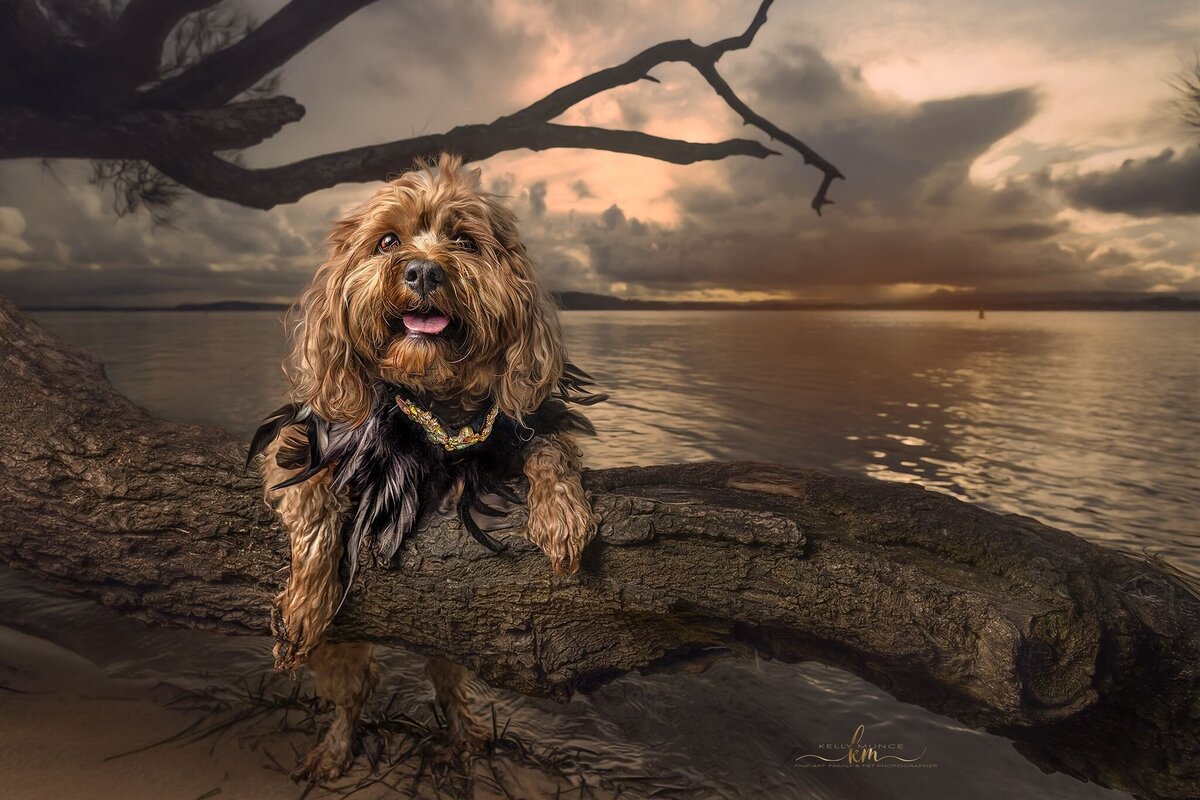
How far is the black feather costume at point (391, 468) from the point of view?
2.70 metres

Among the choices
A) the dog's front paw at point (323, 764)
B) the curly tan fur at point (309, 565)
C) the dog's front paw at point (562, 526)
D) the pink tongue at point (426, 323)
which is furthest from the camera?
the dog's front paw at point (323, 764)

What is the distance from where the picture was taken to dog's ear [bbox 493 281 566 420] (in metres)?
2.58

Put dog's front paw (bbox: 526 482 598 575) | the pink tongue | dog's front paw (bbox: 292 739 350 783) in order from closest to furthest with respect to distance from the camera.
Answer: the pink tongue < dog's front paw (bbox: 526 482 598 575) < dog's front paw (bbox: 292 739 350 783)

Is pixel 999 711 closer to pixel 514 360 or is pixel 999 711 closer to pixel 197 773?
pixel 514 360

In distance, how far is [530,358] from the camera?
8.57 ft

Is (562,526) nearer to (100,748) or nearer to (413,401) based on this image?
(413,401)

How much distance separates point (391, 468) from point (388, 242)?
854 millimetres

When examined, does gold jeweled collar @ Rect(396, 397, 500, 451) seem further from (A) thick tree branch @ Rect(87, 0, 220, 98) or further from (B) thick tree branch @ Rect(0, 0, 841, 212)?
(A) thick tree branch @ Rect(87, 0, 220, 98)

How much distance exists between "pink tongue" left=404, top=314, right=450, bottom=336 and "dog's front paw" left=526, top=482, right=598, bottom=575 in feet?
2.32

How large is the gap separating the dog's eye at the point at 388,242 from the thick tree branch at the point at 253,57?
18.6 ft

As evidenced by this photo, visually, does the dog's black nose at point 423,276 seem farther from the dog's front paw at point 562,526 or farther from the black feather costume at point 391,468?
the dog's front paw at point 562,526

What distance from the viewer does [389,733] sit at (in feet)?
11.6
